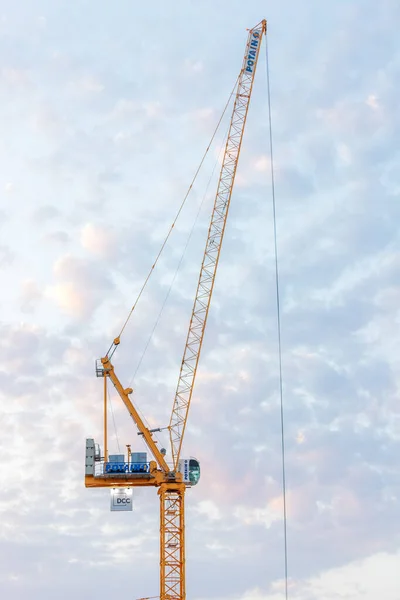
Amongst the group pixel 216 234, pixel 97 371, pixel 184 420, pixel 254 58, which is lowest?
pixel 184 420

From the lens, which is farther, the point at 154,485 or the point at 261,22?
the point at 261,22

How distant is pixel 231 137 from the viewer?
177375mm

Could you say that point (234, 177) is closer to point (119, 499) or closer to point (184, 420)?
point (184, 420)

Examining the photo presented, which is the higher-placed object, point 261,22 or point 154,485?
point 261,22

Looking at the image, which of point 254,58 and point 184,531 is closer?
point 184,531

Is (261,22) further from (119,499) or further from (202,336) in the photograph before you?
(119,499)

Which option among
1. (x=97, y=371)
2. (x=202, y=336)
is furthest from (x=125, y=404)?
(x=202, y=336)

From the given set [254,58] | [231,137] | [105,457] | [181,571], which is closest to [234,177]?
[231,137]

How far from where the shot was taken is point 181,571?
164m

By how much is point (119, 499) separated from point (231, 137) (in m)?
84.6

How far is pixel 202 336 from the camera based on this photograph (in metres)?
171

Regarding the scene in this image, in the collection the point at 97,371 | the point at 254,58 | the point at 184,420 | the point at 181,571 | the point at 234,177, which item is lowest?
the point at 181,571

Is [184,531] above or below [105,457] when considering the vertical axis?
below

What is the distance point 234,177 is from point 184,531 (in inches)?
3105
